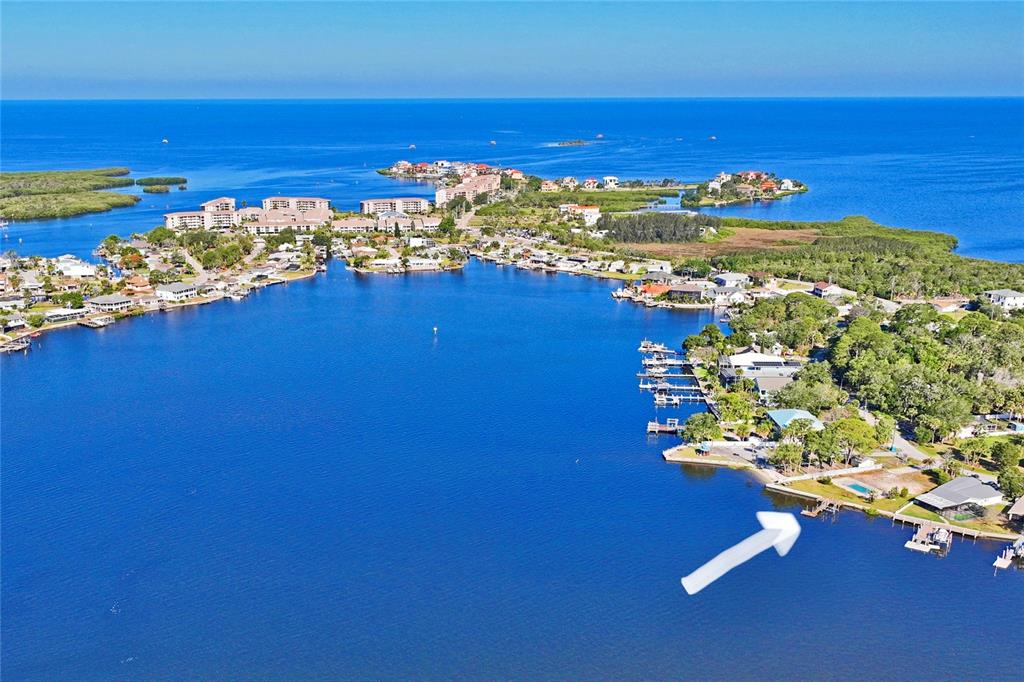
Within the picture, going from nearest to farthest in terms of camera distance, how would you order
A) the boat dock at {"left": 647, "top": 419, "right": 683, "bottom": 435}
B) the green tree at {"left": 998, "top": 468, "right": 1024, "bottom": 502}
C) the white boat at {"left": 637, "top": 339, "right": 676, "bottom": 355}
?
the green tree at {"left": 998, "top": 468, "right": 1024, "bottom": 502}, the boat dock at {"left": 647, "top": 419, "right": 683, "bottom": 435}, the white boat at {"left": 637, "top": 339, "right": 676, "bottom": 355}

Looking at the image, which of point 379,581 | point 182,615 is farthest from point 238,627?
point 379,581

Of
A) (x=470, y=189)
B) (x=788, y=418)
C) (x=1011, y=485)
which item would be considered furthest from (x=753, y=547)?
(x=470, y=189)

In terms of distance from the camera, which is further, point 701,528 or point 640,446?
point 640,446

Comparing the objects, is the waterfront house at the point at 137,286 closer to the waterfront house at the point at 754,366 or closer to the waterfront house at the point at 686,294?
the waterfront house at the point at 686,294

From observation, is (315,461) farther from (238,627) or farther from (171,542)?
(238,627)

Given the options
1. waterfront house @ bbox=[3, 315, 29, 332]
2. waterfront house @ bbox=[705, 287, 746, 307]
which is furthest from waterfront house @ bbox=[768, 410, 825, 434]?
waterfront house @ bbox=[3, 315, 29, 332]

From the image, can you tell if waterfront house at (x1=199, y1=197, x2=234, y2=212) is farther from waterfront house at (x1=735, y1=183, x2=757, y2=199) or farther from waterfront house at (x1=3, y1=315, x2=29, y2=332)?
waterfront house at (x1=735, y1=183, x2=757, y2=199)
